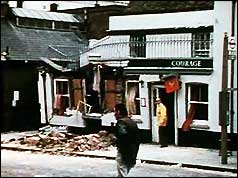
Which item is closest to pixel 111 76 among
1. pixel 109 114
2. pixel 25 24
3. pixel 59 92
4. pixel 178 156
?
pixel 109 114

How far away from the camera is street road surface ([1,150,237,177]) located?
26.9 ft

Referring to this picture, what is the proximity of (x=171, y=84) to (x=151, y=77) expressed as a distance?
0.65m

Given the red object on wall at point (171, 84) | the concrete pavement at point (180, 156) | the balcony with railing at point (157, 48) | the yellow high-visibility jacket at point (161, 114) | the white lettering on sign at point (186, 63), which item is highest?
the balcony with railing at point (157, 48)

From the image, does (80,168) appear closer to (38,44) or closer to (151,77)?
(151,77)

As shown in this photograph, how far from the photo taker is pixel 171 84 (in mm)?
13633

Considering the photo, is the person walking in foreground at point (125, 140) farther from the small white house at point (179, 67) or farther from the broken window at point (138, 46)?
the broken window at point (138, 46)

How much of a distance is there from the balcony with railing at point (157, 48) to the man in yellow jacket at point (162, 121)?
123cm

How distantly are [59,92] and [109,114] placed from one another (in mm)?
2249

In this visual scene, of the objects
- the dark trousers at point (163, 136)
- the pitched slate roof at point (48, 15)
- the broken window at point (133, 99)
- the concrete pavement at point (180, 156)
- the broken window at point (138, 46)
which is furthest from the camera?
the pitched slate roof at point (48, 15)

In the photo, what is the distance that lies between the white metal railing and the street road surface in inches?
134

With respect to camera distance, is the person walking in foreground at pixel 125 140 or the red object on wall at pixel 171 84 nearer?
the person walking in foreground at pixel 125 140

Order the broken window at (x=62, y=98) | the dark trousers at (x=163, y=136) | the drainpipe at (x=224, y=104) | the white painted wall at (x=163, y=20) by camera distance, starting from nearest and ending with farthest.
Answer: the drainpipe at (x=224, y=104) < the dark trousers at (x=163, y=136) < the white painted wall at (x=163, y=20) < the broken window at (x=62, y=98)

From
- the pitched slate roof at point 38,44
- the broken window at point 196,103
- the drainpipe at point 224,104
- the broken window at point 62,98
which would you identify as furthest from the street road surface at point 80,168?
the pitched slate roof at point 38,44

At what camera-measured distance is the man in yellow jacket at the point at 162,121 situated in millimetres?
13422
